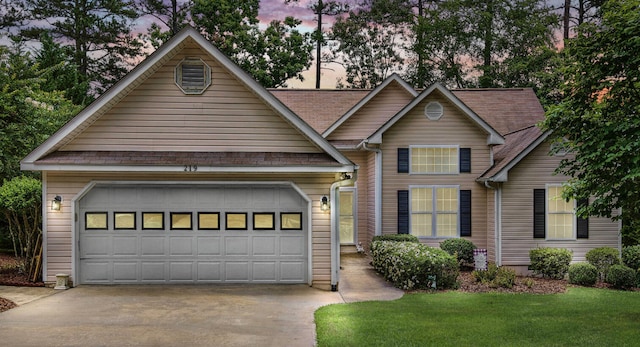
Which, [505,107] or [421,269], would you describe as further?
[505,107]

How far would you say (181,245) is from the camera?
13.3 metres

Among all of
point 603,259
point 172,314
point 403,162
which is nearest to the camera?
point 172,314

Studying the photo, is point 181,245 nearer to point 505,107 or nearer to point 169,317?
point 169,317

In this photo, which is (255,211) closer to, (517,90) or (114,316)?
(114,316)

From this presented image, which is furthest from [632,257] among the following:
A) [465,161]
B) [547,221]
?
[465,161]

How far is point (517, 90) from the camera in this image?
82.1ft

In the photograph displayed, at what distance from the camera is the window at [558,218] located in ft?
56.1

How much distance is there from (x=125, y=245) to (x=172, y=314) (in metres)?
3.63

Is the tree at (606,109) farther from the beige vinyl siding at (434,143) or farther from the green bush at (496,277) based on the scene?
the beige vinyl siding at (434,143)

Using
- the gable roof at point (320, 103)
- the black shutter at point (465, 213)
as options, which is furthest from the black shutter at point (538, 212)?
the gable roof at point (320, 103)

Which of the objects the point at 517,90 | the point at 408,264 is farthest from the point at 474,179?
the point at 517,90

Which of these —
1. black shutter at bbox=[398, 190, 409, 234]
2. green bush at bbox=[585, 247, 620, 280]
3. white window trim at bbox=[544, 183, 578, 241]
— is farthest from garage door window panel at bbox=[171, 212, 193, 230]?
green bush at bbox=[585, 247, 620, 280]

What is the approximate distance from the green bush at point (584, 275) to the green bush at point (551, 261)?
2.79 ft

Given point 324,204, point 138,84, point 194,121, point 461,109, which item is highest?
point 461,109
